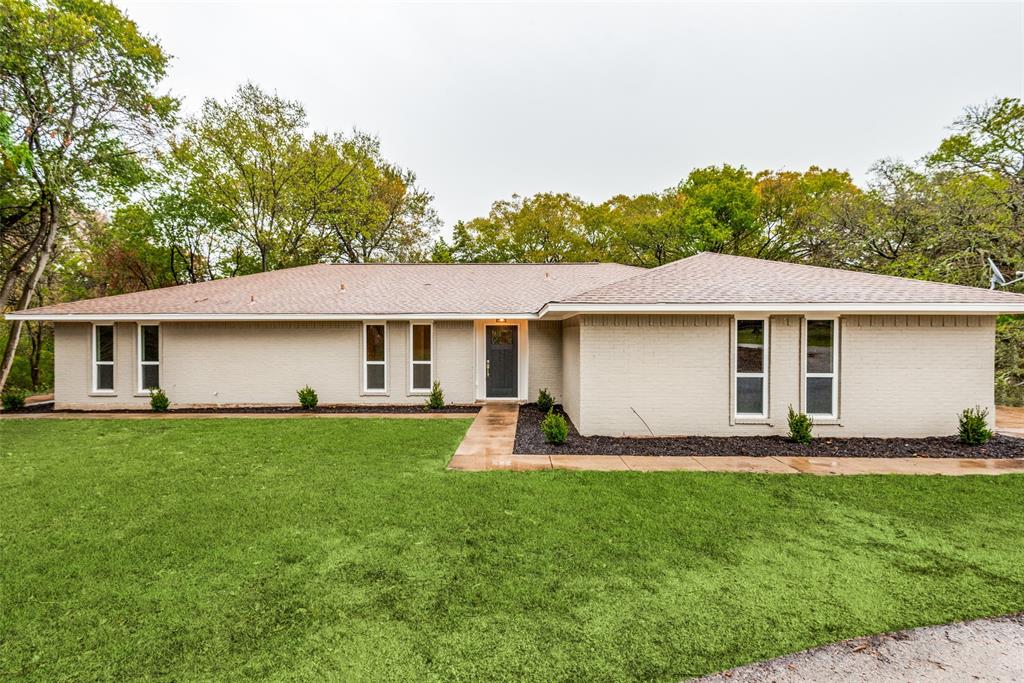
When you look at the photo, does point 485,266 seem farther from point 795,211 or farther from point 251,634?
point 795,211

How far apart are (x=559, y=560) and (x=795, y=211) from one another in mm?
25572

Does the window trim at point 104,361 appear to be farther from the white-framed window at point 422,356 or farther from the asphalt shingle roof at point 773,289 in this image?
the asphalt shingle roof at point 773,289

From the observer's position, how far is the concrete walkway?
5781 millimetres

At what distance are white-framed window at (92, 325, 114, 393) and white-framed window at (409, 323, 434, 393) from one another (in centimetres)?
781

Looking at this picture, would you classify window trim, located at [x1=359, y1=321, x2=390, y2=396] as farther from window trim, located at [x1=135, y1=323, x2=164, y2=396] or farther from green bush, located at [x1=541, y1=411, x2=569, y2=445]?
green bush, located at [x1=541, y1=411, x2=569, y2=445]

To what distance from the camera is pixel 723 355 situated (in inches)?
292

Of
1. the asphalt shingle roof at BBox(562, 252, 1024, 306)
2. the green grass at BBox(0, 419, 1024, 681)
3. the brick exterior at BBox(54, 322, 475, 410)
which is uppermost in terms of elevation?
the asphalt shingle roof at BBox(562, 252, 1024, 306)

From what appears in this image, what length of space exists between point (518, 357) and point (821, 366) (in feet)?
21.7

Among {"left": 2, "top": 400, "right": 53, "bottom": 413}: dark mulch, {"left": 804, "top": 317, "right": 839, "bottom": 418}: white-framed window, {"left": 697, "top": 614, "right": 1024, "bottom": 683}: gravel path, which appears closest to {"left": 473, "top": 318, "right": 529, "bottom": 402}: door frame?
{"left": 804, "top": 317, "right": 839, "bottom": 418}: white-framed window

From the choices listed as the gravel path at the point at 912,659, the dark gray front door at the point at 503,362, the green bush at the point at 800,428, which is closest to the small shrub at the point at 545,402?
the dark gray front door at the point at 503,362

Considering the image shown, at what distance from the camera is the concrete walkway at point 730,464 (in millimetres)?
5781

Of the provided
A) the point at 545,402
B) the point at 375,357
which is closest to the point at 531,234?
the point at 375,357

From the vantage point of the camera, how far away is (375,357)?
36.7 feet

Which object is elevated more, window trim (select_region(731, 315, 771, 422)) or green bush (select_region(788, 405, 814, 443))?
window trim (select_region(731, 315, 771, 422))
